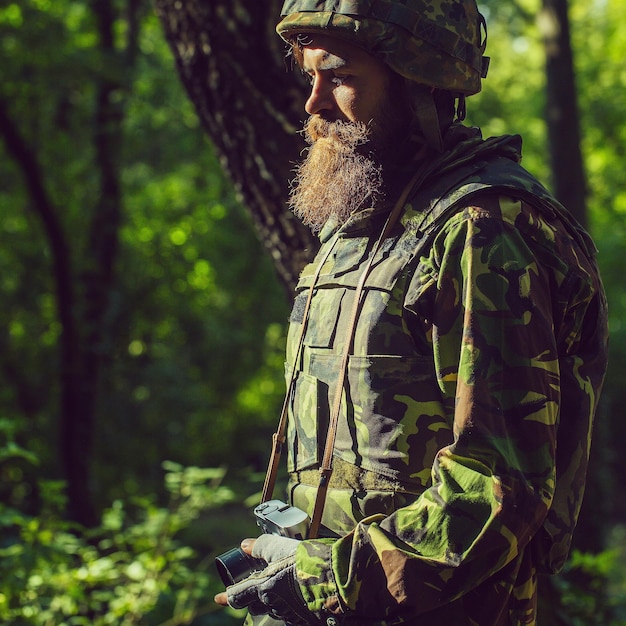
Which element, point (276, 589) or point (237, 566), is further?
point (237, 566)

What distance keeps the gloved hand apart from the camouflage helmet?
3.61ft

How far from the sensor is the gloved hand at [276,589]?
175 centimetres

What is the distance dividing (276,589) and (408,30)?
1.25 metres

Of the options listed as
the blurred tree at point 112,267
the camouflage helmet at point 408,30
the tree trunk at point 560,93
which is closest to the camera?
the camouflage helmet at point 408,30

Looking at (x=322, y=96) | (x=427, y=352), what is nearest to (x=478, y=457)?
(x=427, y=352)

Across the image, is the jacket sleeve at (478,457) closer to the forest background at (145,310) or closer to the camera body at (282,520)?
the camera body at (282,520)

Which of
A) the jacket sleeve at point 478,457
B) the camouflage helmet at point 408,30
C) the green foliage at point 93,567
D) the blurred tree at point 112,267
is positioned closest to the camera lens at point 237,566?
the jacket sleeve at point 478,457

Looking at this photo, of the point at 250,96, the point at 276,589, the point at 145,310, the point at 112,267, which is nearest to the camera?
the point at 276,589

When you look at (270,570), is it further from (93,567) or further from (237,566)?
(93,567)

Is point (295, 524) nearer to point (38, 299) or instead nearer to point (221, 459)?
point (38, 299)

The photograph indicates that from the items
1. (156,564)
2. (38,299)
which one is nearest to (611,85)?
(38,299)

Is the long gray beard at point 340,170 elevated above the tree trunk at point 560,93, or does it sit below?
below

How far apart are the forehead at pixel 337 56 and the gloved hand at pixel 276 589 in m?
1.08

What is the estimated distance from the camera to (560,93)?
679 cm
